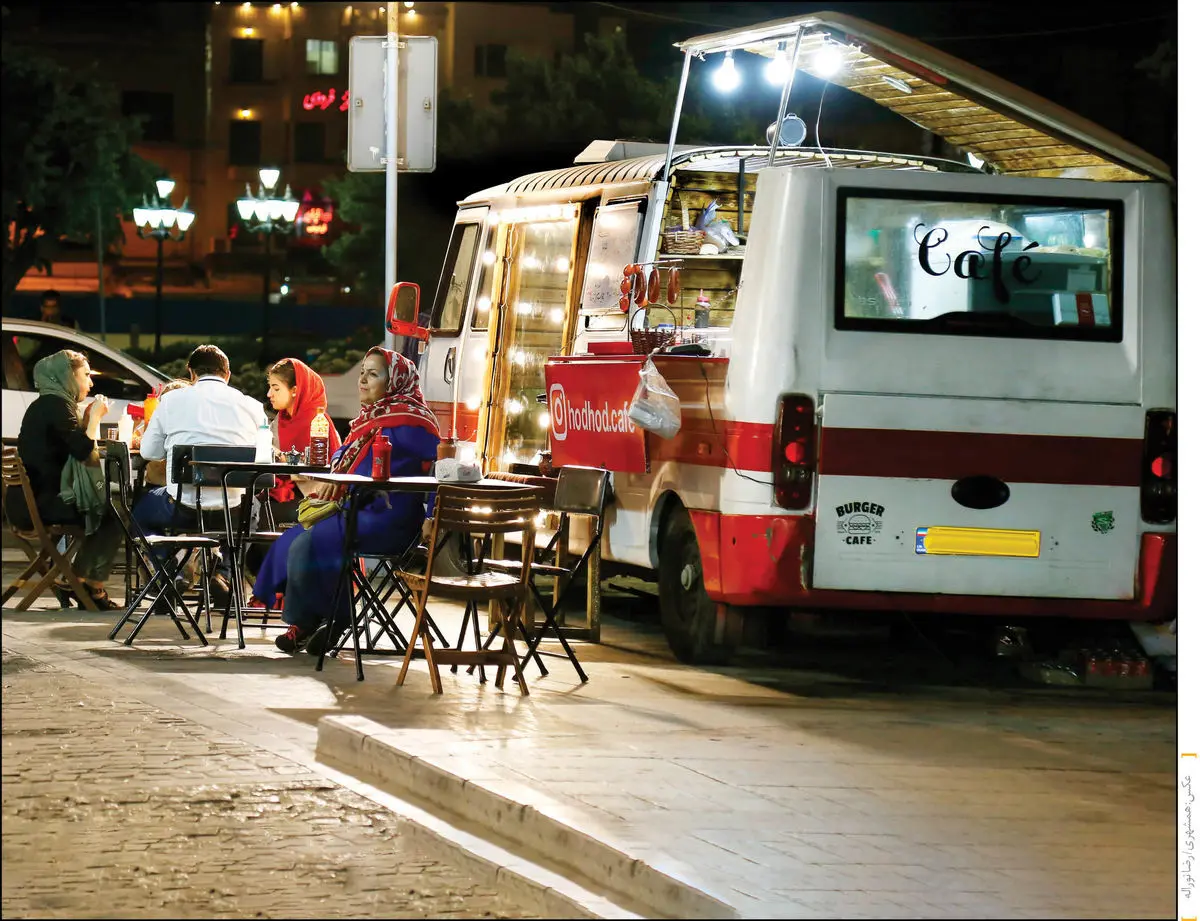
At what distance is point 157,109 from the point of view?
86.2m

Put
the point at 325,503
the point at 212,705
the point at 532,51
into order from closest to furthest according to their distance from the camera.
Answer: the point at 212,705 < the point at 325,503 < the point at 532,51

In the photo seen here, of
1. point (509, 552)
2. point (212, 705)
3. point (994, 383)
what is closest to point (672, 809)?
point (212, 705)

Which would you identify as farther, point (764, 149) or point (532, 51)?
point (532, 51)

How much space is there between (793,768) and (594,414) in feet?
13.5

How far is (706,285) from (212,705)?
4568 millimetres

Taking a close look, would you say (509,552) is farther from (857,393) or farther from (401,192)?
(401,192)

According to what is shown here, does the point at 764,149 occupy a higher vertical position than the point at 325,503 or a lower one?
higher

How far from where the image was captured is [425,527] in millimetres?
10055

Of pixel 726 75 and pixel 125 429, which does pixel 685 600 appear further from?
pixel 125 429

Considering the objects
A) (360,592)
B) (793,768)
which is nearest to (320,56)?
(360,592)

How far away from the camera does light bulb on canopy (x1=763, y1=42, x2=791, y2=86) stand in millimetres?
10688

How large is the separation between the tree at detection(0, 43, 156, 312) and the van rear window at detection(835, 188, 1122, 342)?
3308 cm

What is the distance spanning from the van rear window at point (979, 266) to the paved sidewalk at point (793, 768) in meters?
1.80

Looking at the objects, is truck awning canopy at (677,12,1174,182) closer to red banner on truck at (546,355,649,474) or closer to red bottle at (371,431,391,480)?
red banner on truck at (546,355,649,474)
